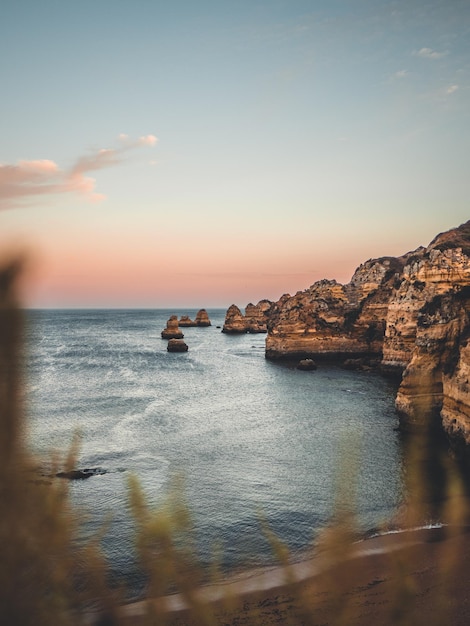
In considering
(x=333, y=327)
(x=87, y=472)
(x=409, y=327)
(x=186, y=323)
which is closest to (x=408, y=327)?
(x=409, y=327)

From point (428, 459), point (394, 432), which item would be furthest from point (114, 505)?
point (394, 432)

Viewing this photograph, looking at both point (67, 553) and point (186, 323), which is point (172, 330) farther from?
point (67, 553)

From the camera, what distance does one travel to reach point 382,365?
53.0 metres

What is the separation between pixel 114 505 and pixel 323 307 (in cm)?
5197

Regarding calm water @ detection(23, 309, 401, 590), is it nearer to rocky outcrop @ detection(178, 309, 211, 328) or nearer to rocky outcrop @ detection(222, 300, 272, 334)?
rocky outcrop @ detection(222, 300, 272, 334)

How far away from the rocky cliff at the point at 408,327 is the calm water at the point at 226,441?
11.6 ft

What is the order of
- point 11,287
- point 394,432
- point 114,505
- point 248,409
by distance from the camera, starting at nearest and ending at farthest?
point 11,287, point 114,505, point 394,432, point 248,409

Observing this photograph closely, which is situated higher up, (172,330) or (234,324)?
(234,324)

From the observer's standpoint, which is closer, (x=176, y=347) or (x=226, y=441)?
(x=226, y=441)

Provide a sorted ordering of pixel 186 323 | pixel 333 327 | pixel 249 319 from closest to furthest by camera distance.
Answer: pixel 333 327 < pixel 249 319 < pixel 186 323

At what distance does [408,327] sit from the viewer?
4828 cm

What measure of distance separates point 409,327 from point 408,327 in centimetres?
14

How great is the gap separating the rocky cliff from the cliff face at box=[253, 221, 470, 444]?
2.1 inches

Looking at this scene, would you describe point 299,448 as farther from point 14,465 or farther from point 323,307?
point 323,307
